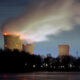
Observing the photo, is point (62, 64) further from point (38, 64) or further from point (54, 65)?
point (38, 64)

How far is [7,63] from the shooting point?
130 metres

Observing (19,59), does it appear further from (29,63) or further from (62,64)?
(62,64)

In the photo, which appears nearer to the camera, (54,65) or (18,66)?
(18,66)

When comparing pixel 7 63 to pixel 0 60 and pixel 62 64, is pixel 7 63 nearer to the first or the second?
pixel 0 60

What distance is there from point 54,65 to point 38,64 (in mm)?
19832

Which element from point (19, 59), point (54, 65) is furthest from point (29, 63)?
point (54, 65)

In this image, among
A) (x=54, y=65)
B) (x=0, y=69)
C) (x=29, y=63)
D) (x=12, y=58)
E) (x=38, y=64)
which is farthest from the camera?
(x=54, y=65)

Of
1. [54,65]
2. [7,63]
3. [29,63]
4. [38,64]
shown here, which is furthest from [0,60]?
[54,65]

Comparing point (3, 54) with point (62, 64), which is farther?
point (62, 64)

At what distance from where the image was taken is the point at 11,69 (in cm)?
12750

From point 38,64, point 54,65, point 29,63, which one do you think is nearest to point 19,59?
point 29,63

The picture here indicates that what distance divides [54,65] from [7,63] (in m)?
69.0

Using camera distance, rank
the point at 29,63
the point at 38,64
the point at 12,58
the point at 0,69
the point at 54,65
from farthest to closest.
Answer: the point at 54,65 < the point at 38,64 < the point at 29,63 < the point at 12,58 < the point at 0,69

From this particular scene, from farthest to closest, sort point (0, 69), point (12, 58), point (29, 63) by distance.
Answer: point (29, 63)
point (12, 58)
point (0, 69)
